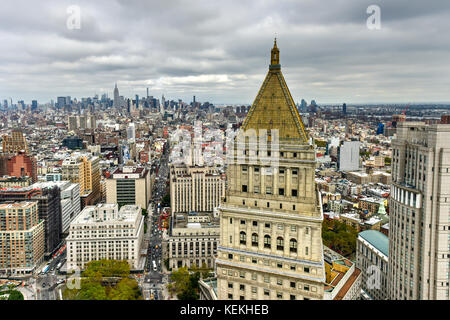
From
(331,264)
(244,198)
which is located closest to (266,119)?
(244,198)

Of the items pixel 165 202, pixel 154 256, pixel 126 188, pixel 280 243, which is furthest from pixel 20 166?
pixel 280 243

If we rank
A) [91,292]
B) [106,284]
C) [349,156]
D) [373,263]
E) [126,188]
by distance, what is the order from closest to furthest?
[91,292], [373,263], [106,284], [126,188], [349,156]

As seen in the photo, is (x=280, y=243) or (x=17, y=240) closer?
(x=280, y=243)

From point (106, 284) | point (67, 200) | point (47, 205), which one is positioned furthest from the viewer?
point (67, 200)

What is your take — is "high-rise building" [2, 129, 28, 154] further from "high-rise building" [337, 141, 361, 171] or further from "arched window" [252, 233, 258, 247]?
"arched window" [252, 233, 258, 247]

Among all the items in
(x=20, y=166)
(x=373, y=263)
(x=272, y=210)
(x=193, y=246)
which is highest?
(x=272, y=210)

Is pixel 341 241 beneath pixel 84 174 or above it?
beneath

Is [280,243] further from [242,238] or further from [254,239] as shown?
[242,238]

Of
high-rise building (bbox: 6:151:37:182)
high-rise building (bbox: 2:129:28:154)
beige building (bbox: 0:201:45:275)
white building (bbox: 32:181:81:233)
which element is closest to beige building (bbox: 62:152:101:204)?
white building (bbox: 32:181:81:233)
